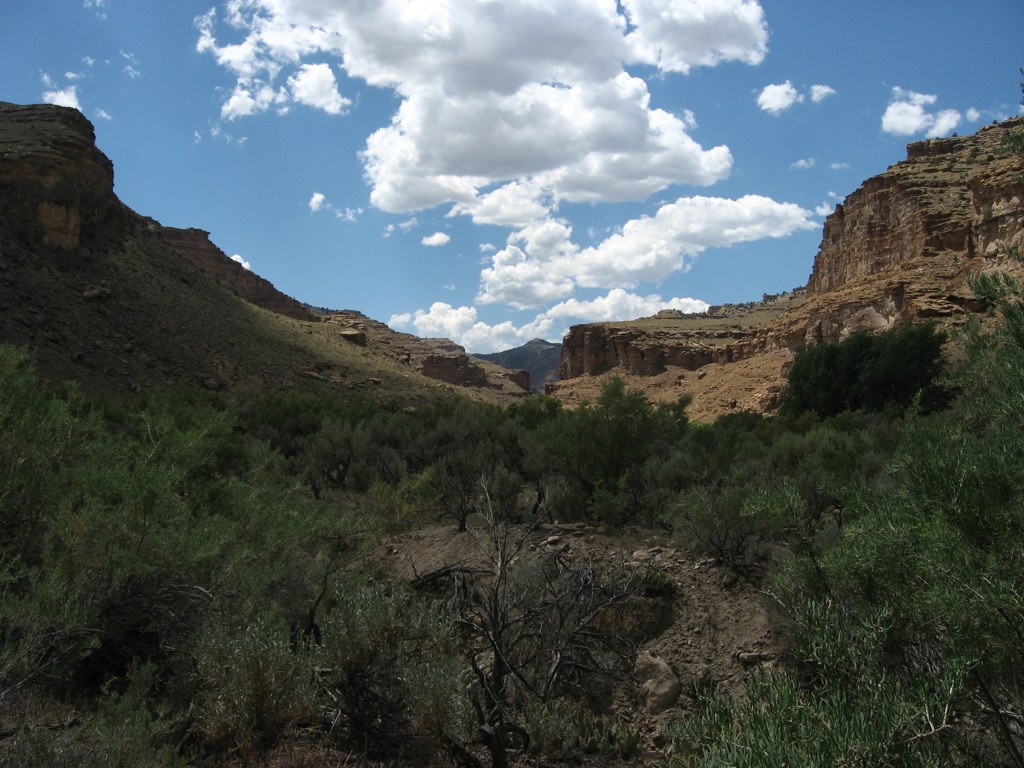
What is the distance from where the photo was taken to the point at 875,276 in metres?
47.8

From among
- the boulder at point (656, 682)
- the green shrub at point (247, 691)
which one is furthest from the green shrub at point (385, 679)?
the boulder at point (656, 682)

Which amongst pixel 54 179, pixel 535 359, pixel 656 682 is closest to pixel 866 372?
pixel 656 682

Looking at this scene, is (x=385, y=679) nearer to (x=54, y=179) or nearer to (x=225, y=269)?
(x=54, y=179)

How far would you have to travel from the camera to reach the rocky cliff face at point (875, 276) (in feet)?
125

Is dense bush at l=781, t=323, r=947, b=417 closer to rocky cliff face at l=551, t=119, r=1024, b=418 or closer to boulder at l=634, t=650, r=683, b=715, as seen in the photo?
rocky cliff face at l=551, t=119, r=1024, b=418

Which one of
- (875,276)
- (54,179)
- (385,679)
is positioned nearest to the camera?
(385,679)

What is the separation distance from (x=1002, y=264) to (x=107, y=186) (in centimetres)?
4498

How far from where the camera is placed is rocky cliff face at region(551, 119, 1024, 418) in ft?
125

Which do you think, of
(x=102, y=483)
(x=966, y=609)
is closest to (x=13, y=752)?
(x=102, y=483)

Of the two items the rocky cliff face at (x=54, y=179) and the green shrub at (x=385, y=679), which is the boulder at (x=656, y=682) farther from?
the rocky cliff face at (x=54, y=179)

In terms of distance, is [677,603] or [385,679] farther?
[677,603]

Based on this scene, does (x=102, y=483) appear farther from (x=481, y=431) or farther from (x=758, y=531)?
(x=481, y=431)

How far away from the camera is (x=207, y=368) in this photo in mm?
35938

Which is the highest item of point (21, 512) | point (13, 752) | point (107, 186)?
point (107, 186)
